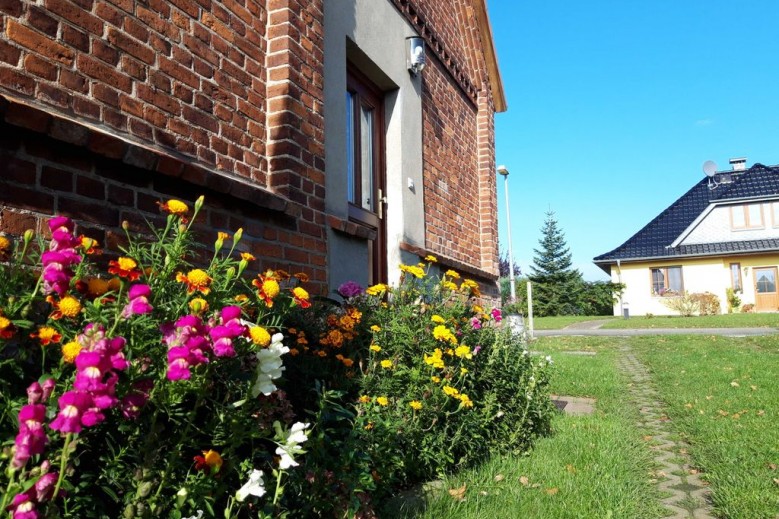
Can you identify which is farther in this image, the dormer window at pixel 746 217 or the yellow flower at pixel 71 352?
the dormer window at pixel 746 217

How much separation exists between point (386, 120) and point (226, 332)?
4723 millimetres

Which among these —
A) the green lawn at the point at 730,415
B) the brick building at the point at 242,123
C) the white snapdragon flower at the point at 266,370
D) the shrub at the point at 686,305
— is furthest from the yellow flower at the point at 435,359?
the shrub at the point at 686,305

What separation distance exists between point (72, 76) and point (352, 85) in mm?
3219

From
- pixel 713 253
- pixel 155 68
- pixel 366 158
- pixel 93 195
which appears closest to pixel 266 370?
pixel 93 195

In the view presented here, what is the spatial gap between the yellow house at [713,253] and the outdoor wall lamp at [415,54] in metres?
25.0

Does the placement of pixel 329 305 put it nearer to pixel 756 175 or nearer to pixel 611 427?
pixel 611 427

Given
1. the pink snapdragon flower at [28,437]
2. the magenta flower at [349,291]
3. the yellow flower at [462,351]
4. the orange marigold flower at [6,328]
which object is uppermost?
the magenta flower at [349,291]

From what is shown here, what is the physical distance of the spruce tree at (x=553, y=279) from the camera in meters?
37.3

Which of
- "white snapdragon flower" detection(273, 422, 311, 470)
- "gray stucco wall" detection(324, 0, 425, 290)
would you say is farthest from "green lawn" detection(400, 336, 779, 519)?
"gray stucco wall" detection(324, 0, 425, 290)

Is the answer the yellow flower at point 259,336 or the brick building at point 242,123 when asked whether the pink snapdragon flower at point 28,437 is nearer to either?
the yellow flower at point 259,336

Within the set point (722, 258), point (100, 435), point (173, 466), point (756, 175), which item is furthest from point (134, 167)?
point (756, 175)

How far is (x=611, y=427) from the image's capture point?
4355 millimetres

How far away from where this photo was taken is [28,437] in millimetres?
1100

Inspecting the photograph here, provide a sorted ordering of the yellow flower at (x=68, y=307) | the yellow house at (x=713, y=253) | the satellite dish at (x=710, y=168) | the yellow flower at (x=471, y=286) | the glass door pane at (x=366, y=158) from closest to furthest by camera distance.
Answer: the yellow flower at (x=68, y=307) → the yellow flower at (x=471, y=286) → the glass door pane at (x=366, y=158) → the yellow house at (x=713, y=253) → the satellite dish at (x=710, y=168)
